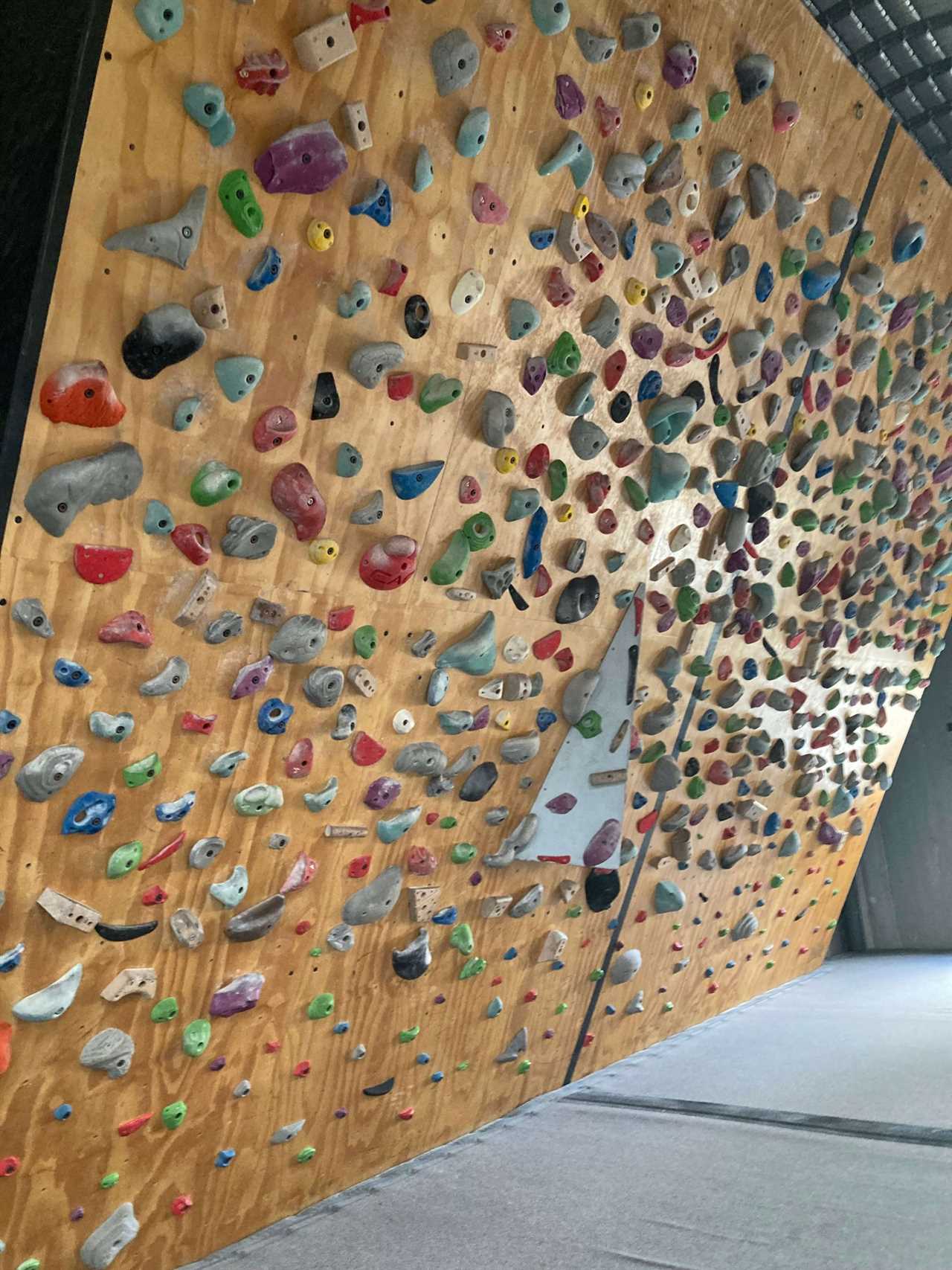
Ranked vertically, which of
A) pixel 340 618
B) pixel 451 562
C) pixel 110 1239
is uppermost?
pixel 451 562

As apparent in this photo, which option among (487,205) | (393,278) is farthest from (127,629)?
(487,205)

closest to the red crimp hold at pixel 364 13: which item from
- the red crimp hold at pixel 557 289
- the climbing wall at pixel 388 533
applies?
the climbing wall at pixel 388 533

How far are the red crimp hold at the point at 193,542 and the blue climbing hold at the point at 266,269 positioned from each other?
1.16 ft

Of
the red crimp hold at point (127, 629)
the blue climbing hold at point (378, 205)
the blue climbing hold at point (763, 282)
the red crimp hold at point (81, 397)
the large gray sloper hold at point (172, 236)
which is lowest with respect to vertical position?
the red crimp hold at point (127, 629)

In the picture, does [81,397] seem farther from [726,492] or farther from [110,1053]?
[726,492]

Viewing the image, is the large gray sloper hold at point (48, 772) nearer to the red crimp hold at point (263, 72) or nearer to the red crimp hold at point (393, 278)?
the red crimp hold at point (393, 278)

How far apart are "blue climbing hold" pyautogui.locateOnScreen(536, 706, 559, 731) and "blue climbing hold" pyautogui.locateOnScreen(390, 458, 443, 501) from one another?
2.23 feet

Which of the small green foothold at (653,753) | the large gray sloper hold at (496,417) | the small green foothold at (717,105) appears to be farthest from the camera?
the small green foothold at (653,753)

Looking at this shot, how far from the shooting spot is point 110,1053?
1.82 m

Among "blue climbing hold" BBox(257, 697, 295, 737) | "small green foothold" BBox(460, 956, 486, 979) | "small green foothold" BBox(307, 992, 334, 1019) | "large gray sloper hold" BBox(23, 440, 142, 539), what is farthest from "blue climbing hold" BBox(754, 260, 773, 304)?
"small green foothold" BBox(307, 992, 334, 1019)

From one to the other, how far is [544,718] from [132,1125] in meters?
1.11

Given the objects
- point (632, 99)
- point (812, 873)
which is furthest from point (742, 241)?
point (812, 873)

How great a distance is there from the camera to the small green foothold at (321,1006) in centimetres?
217

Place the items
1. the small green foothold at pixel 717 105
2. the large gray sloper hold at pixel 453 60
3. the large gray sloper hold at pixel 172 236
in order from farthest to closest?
the small green foothold at pixel 717 105 < the large gray sloper hold at pixel 453 60 < the large gray sloper hold at pixel 172 236
